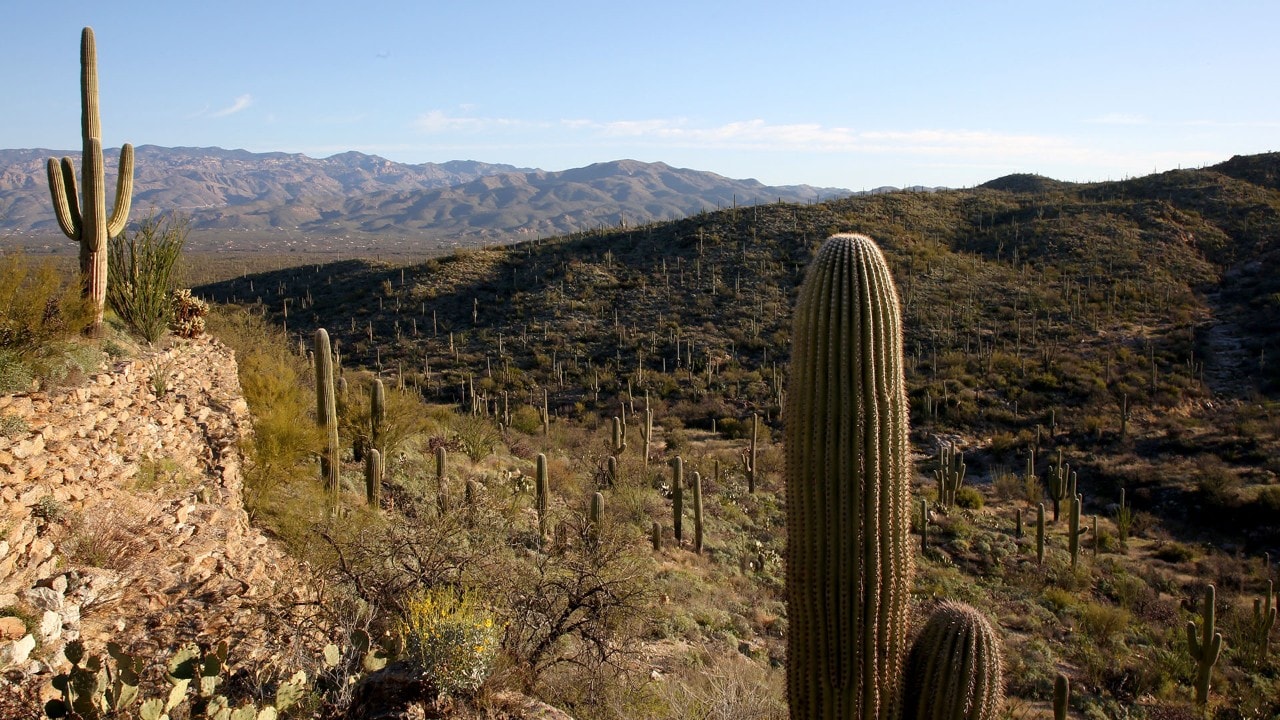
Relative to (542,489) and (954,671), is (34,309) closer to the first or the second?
(542,489)

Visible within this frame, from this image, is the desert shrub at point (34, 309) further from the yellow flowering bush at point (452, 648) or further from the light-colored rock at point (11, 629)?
the yellow flowering bush at point (452, 648)

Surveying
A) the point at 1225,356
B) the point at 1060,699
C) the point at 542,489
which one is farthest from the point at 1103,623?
the point at 1225,356

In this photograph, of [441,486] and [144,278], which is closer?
[144,278]

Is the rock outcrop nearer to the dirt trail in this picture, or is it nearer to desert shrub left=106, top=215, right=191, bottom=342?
desert shrub left=106, top=215, right=191, bottom=342

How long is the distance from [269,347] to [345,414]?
3889mm

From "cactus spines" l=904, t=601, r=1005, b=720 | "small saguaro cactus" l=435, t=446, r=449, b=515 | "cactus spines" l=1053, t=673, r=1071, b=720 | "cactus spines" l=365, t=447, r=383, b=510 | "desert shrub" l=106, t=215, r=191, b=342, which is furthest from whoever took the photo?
"cactus spines" l=365, t=447, r=383, b=510

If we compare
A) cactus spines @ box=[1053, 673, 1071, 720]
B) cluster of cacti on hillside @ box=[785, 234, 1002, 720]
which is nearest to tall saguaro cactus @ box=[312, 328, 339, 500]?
cluster of cacti on hillside @ box=[785, 234, 1002, 720]

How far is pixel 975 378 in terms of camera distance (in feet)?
78.1

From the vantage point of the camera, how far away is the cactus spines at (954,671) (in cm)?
452

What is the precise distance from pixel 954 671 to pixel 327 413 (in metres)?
8.54

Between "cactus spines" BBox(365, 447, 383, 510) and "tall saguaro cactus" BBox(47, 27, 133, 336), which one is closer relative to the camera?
"tall saguaro cactus" BBox(47, 27, 133, 336)

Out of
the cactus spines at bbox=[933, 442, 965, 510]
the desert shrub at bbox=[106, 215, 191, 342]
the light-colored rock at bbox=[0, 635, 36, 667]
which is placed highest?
the desert shrub at bbox=[106, 215, 191, 342]

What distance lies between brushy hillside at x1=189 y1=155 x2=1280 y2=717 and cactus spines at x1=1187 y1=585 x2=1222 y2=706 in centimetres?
30

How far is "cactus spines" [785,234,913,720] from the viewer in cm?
434
